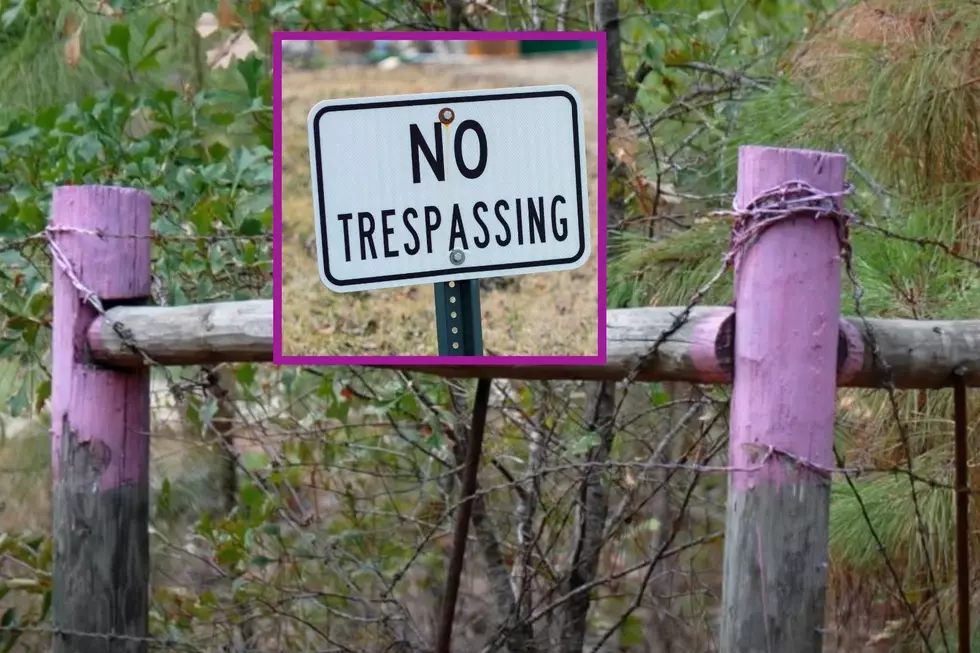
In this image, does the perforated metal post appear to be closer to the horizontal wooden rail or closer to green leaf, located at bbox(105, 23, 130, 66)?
the horizontal wooden rail

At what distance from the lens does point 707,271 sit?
174cm

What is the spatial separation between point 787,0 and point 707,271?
53.3 inches

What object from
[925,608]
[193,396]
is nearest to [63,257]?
[193,396]

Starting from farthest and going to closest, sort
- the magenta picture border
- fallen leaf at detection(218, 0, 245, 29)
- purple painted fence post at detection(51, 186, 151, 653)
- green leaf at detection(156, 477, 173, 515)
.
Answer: green leaf at detection(156, 477, 173, 515), fallen leaf at detection(218, 0, 245, 29), purple painted fence post at detection(51, 186, 151, 653), the magenta picture border

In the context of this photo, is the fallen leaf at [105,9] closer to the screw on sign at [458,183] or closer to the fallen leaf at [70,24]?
the fallen leaf at [70,24]

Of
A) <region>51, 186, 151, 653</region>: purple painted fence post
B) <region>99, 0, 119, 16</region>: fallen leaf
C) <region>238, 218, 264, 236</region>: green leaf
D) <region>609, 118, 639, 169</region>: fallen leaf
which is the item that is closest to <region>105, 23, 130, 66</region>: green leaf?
<region>99, 0, 119, 16</region>: fallen leaf

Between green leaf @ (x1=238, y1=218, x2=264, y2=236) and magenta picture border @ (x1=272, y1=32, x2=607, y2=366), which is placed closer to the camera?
magenta picture border @ (x1=272, y1=32, x2=607, y2=366)

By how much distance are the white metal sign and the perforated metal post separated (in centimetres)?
1

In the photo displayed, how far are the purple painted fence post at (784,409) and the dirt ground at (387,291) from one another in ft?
0.61

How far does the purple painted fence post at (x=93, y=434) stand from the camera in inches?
61.7

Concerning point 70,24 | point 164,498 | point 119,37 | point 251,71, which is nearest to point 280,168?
point 251,71

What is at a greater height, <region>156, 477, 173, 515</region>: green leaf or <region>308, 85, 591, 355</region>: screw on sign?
<region>308, 85, 591, 355</region>: screw on sign

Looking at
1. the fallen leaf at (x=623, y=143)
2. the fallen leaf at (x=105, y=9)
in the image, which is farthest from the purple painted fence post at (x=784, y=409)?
the fallen leaf at (x=105, y=9)

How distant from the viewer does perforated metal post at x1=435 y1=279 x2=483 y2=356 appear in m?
0.95
